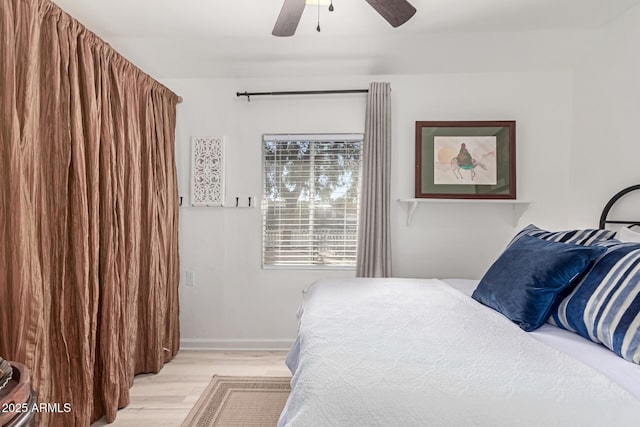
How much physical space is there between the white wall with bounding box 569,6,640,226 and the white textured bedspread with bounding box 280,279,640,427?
1.71 meters

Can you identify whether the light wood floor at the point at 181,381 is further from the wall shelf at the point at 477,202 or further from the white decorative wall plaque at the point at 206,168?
the wall shelf at the point at 477,202

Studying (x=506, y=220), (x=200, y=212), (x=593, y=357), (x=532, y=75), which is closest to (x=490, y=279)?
(x=593, y=357)

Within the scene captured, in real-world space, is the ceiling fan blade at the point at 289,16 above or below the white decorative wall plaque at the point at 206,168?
above

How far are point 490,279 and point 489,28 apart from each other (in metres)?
1.98

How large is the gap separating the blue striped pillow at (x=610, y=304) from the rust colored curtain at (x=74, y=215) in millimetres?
2268

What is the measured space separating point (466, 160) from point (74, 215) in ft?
9.02

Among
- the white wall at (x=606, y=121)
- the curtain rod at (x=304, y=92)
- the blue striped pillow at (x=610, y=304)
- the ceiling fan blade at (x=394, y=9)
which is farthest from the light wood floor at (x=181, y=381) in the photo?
the white wall at (x=606, y=121)

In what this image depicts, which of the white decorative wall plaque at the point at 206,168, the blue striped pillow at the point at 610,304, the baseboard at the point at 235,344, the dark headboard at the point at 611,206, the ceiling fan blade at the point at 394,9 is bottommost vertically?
the baseboard at the point at 235,344

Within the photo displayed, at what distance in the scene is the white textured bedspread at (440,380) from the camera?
2.62ft

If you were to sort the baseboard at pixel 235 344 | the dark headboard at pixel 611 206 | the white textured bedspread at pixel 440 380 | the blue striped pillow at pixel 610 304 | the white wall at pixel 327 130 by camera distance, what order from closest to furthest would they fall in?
the white textured bedspread at pixel 440 380 → the blue striped pillow at pixel 610 304 → the dark headboard at pixel 611 206 → the white wall at pixel 327 130 → the baseboard at pixel 235 344

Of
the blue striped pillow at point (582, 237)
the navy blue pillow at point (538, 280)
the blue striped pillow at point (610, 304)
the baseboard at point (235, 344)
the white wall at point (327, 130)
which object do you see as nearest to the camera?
the blue striped pillow at point (610, 304)

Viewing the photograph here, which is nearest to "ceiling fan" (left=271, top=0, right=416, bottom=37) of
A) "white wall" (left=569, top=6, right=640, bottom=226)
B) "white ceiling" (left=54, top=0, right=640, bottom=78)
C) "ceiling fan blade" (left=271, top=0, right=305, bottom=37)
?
"ceiling fan blade" (left=271, top=0, right=305, bottom=37)

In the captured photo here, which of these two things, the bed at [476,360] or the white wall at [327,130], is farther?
the white wall at [327,130]

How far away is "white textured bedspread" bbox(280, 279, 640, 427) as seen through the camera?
80cm
